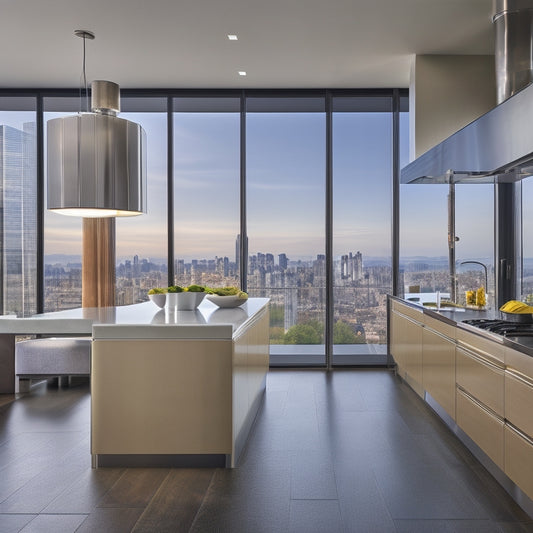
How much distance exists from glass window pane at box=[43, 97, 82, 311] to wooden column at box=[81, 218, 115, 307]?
0.39 ft

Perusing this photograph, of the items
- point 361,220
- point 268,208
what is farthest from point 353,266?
point 268,208

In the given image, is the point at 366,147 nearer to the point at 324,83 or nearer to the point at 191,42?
the point at 324,83

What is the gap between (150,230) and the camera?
6074 mm

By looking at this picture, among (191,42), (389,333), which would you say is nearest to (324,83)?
(191,42)

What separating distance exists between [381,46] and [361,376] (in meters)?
3.11

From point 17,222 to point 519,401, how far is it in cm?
541

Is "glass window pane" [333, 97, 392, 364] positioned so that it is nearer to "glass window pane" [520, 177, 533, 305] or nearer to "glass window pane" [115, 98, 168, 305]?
"glass window pane" [520, 177, 533, 305]

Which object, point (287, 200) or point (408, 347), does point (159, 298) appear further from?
point (287, 200)

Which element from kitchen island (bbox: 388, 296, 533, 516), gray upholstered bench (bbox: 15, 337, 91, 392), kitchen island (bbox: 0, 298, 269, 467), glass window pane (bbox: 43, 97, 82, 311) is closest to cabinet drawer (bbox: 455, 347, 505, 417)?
kitchen island (bbox: 388, 296, 533, 516)

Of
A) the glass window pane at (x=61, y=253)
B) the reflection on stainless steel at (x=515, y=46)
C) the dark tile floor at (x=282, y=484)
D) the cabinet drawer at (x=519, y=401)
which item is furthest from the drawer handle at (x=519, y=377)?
the glass window pane at (x=61, y=253)

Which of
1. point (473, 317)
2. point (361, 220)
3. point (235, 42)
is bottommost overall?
point (473, 317)

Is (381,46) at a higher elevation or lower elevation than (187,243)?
higher

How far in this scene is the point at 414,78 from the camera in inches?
199

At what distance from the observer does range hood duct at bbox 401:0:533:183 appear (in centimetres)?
254
